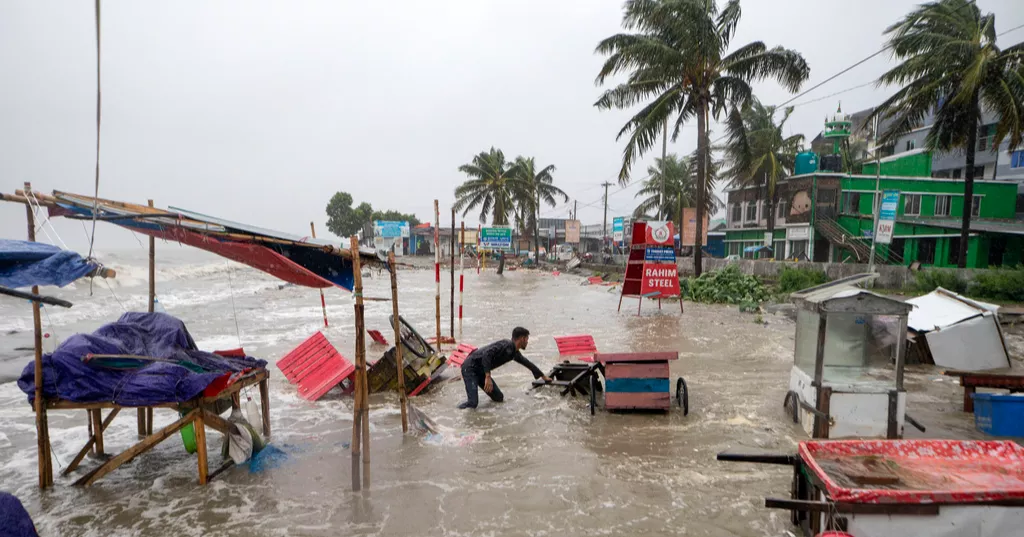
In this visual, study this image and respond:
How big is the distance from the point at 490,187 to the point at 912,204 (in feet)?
Answer: 95.6

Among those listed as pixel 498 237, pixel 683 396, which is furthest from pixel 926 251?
pixel 683 396

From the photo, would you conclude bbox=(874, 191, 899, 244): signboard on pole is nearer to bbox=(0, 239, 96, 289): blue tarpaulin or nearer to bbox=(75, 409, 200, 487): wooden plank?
bbox=(75, 409, 200, 487): wooden plank

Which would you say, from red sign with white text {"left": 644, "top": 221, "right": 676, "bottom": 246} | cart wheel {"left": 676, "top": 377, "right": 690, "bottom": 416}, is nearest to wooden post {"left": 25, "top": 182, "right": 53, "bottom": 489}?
cart wheel {"left": 676, "top": 377, "right": 690, "bottom": 416}

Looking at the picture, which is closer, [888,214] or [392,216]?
[888,214]

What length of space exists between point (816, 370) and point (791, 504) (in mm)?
3003

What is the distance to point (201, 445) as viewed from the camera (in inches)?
204

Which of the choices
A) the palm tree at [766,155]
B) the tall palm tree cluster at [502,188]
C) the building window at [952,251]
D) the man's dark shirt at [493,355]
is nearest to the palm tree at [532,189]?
the tall palm tree cluster at [502,188]

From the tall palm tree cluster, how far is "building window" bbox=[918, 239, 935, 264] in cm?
2592

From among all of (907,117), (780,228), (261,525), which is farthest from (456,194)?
(261,525)

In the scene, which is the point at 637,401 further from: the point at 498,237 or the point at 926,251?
the point at 498,237

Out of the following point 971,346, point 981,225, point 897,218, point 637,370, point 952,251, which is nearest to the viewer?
point 637,370

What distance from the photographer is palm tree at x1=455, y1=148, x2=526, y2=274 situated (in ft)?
150

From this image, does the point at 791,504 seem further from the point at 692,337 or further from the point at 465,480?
the point at 692,337

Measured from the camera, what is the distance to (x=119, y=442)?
6758mm
